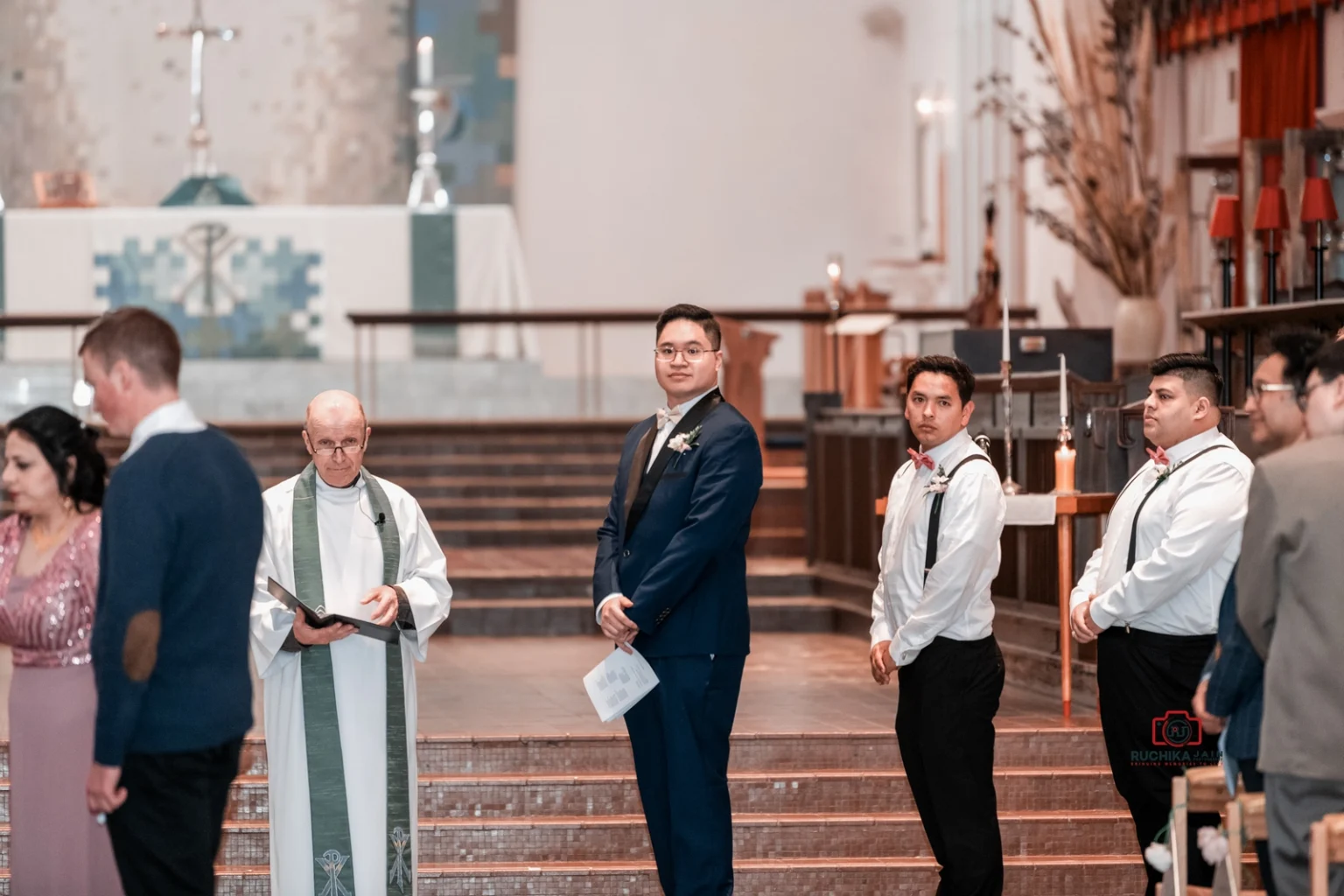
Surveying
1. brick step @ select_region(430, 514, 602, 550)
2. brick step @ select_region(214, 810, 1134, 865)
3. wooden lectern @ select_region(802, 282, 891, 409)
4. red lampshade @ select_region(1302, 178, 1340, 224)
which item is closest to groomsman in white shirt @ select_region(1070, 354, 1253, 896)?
brick step @ select_region(214, 810, 1134, 865)

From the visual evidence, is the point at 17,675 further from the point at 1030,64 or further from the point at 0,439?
the point at 1030,64

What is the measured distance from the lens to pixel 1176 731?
13.2 feet

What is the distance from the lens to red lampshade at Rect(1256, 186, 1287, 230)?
288 inches

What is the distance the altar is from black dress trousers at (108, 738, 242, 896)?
8560 millimetres

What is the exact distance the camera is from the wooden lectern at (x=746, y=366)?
1026 centimetres

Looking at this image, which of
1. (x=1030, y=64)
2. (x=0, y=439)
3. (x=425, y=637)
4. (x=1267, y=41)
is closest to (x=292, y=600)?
(x=425, y=637)

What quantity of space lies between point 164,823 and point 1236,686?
1884 mm

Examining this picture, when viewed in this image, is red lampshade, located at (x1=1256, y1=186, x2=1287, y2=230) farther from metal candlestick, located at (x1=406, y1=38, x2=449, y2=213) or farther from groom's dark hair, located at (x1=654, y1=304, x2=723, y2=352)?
metal candlestick, located at (x1=406, y1=38, x2=449, y2=213)

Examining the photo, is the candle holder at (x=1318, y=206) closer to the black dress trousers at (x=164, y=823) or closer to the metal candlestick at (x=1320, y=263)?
the metal candlestick at (x=1320, y=263)

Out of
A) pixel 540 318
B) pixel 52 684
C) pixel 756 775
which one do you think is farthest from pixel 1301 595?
pixel 540 318

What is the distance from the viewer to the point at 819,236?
15133mm

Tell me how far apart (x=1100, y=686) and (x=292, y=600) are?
1812 mm

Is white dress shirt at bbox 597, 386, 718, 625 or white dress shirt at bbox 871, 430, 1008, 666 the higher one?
white dress shirt at bbox 597, 386, 718, 625

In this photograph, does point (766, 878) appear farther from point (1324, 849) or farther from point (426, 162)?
point (426, 162)
